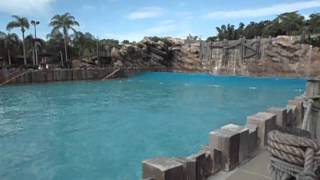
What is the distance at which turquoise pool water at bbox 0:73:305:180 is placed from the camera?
21.7ft

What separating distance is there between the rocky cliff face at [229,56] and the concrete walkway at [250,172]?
97.8ft

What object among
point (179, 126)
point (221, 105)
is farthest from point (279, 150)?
point (221, 105)

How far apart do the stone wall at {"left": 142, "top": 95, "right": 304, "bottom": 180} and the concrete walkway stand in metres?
0.06

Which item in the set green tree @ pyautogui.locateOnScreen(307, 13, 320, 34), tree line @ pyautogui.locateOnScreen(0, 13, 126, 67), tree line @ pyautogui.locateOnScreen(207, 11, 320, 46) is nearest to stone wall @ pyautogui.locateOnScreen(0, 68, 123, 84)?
tree line @ pyautogui.locateOnScreen(0, 13, 126, 67)

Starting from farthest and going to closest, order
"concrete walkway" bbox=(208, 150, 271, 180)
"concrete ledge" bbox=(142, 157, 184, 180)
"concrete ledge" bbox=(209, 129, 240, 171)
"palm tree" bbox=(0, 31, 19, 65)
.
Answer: "palm tree" bbox=(0, 31, 19, 65)
"concrete ledge" bbox=(209, 129, 240, 171)
"concrete walkway" bbox=(208, 150, 271, 180)
"concrete ledge" bbox=(142, 157, 184, 180)

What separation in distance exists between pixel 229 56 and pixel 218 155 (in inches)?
1379

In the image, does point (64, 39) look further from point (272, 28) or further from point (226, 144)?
point (226, 144)

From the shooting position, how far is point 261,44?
34062 millimetres

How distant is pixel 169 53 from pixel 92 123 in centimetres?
3176

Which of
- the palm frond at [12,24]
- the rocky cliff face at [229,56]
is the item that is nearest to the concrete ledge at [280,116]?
the rocky cliff face at [229,56]

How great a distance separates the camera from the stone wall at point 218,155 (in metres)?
2.36

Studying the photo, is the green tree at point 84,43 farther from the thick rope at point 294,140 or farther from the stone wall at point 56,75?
the thick rope at point 294,140

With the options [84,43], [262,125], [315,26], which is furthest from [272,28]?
[262,125]

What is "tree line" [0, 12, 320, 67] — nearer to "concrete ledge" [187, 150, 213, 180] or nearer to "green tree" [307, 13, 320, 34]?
"green tree" [307, 13, 320, 34]
